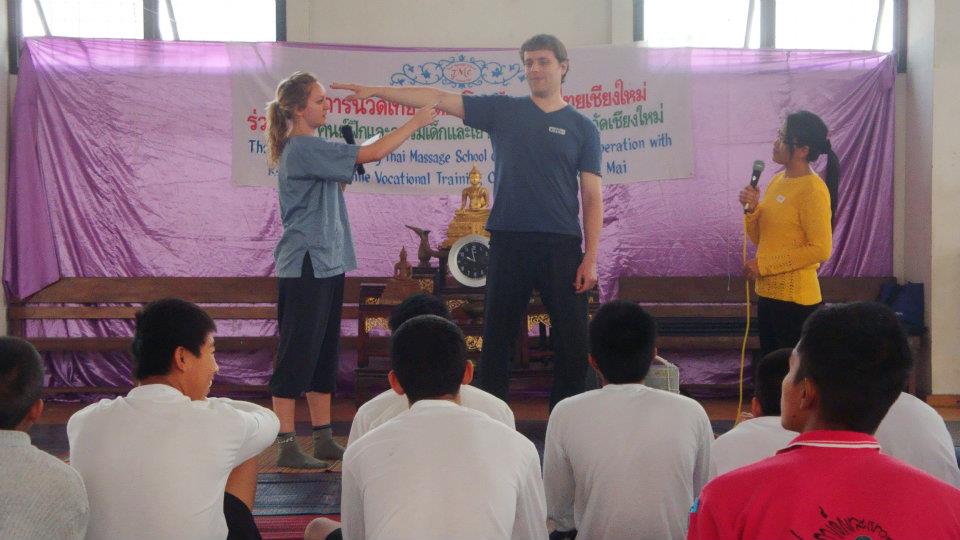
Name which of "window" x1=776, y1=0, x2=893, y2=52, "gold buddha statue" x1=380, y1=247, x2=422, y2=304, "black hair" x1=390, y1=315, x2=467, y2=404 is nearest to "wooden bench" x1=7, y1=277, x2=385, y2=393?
"gold buddha statue" x1=380, y1=247, x2=422, y2=304

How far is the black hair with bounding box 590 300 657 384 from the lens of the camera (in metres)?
2.22

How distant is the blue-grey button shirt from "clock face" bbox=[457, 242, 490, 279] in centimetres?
160

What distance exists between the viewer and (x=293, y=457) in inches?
142

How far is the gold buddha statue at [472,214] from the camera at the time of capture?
17.2ft

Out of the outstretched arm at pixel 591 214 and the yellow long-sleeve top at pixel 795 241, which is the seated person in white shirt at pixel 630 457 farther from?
the yellow long-sleeve top at pixel 795 241

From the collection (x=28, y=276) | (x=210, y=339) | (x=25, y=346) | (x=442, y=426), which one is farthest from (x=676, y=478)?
(x=28, y=276)

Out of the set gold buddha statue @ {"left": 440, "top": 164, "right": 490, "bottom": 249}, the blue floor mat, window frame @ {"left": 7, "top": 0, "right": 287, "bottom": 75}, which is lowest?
the blue floor mat

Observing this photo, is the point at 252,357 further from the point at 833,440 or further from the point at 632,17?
the point at 833,440

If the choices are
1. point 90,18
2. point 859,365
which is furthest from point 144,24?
point 859,365

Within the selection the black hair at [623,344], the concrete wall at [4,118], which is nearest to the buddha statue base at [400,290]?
the concrete wall at [4,118]

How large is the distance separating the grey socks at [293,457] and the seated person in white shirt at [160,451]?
150cm

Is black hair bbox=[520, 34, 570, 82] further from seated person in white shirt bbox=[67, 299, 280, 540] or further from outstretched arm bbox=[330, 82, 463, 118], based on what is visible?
seated person in white shirt bbox=[67, 299, 280, 540]

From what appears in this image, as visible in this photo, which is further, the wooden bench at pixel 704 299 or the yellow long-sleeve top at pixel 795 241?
the wooden bench at pixel 704 299

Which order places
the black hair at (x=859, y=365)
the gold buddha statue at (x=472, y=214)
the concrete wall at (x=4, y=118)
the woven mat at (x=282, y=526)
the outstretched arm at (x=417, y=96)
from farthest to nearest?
the concrete wall at (x=4, y=118), the gold buddha statue at (x=472, y=214), the outstretched arm at (x=417, y=96), the woven mat at (x=282, y=526), the black hair at (x=859, y=365)
